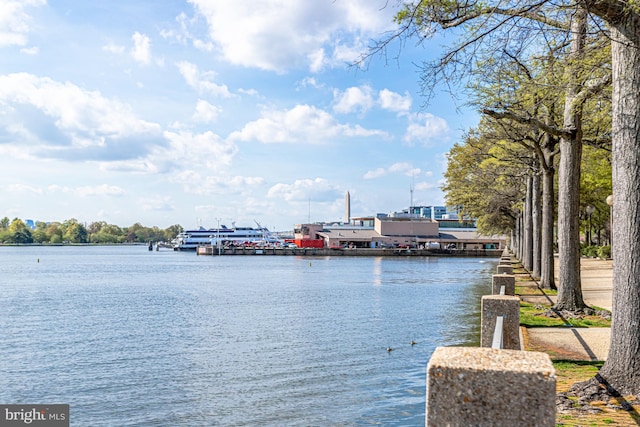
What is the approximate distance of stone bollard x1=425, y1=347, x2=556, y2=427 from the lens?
3.17 m

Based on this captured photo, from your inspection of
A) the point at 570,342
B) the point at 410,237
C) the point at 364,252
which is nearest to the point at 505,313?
the point at 570,342

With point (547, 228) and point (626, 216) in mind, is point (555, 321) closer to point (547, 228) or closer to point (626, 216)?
point (547, 228)

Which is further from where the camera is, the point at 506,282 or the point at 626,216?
the point at 506,282

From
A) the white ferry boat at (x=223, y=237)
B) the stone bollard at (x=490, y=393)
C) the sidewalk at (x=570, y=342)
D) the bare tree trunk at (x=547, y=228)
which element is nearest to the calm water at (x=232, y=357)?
the sidewalk at (x=570, y=342)

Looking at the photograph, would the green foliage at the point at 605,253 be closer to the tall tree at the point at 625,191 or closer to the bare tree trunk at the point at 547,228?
the bare tree trunk at the point at 547,228

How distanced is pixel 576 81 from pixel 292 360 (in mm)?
10386

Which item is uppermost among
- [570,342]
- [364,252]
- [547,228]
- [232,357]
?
[547,228]

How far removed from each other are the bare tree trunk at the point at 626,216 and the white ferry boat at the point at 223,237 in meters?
163

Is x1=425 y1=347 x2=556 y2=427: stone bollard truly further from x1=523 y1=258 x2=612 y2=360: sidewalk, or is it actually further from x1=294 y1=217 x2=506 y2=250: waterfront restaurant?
x1=294 y1=217 x2=506 y2=250: waterfront restaurant

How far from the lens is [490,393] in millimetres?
3240

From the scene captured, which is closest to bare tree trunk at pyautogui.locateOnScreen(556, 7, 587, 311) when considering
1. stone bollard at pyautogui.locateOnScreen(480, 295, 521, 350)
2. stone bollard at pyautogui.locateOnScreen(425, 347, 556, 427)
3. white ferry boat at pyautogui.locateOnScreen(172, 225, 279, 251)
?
stone bollard at pyautogui.locateOnScreen(480, 295, 521, 350)

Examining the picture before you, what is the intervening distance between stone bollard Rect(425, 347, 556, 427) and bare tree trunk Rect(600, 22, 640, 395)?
5.52 meters

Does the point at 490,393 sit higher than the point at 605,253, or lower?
lower

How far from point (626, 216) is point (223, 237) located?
168 m
